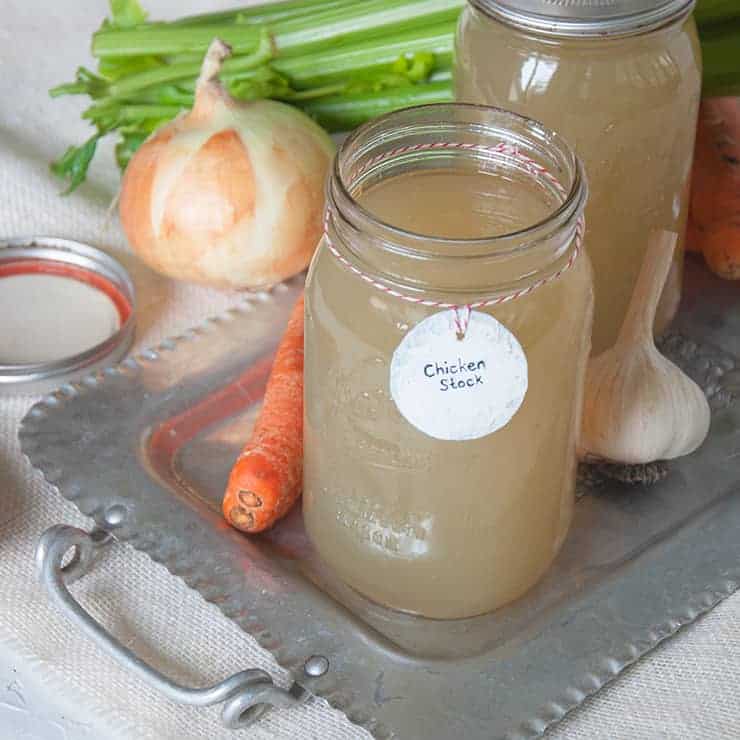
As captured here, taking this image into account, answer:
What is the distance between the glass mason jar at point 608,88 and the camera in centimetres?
88

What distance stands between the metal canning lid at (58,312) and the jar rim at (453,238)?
16.0 inches

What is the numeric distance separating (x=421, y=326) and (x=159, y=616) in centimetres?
30

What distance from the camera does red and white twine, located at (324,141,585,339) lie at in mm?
718

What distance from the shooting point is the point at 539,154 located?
0.79m

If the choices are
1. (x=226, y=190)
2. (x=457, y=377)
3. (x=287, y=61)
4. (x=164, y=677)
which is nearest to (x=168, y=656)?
(x=164, y=677)

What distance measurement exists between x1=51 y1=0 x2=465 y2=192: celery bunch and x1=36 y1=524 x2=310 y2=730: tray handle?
21.4 inches

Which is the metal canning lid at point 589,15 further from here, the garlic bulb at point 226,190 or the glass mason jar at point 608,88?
the garlic bulb at point 226,190

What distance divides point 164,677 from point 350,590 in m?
0.15

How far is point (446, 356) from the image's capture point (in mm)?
728

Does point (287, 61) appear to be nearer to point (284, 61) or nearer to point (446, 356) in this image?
point (284, 61)

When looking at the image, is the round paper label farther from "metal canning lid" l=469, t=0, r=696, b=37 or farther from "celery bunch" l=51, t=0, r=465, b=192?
"celery bunch" l=51, t=0, r=465, b=192

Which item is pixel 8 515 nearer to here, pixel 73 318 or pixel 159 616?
pixel 159 616

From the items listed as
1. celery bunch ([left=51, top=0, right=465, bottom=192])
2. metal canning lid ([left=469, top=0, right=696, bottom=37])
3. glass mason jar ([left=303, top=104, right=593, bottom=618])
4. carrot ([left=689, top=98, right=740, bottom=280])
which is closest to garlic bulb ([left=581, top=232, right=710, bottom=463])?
glass mason jar ([left=303, top=104, right=593, bottom=618])

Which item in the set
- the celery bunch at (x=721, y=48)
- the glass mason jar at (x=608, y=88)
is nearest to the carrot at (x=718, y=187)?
the celery bunch at (x=721, y=48)
